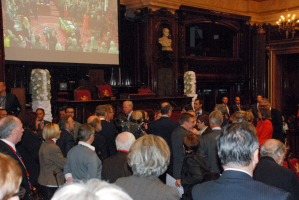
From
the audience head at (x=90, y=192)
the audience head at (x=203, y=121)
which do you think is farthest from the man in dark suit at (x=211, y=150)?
the audience head at (x=90, y=192)

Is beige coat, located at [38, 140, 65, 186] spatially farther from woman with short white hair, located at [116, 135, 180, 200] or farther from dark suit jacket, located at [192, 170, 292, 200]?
dark suit jacket, located at [192, 170, 292, 200]

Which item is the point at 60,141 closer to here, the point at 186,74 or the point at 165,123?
the point at 165,123

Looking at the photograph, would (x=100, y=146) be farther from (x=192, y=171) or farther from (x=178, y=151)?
(x=192, y=171)

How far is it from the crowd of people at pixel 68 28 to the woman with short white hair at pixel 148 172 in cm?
762

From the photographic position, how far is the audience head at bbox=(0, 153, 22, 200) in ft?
4.18

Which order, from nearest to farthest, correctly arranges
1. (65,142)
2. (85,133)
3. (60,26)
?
(85,133)
(65,142)
(60,26)

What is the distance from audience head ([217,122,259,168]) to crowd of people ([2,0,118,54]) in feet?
26.9

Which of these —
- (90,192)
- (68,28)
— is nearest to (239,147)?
(90,192)

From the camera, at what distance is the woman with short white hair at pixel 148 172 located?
6.52ft

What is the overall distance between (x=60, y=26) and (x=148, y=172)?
332 inches

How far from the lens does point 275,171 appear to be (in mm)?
2707

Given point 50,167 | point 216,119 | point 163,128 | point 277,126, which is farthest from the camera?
point 277,126

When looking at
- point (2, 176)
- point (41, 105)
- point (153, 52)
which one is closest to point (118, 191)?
point (2, 176)

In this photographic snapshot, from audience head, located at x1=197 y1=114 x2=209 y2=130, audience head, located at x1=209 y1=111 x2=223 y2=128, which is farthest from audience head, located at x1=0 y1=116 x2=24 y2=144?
audience head, located at x1=197 y1=114 x2=209 y2=130
